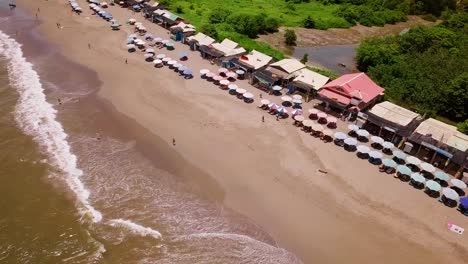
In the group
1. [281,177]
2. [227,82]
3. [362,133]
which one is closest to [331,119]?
[362,133]

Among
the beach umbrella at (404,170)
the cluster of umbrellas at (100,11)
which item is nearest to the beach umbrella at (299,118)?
the beach umbrella at (404,170)

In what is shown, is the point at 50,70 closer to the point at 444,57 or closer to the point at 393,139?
the point at 393,139

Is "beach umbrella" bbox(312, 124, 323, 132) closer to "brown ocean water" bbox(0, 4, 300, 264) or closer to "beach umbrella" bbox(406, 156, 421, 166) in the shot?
"beach umbrella" bbox(406, 156, 421, 166)

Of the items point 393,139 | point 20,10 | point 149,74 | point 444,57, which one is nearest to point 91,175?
point 149,74

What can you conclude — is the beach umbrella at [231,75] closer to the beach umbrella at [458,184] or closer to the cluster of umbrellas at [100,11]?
the beach umbrella at [458,184]

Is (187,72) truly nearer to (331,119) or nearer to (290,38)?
(331,119)
